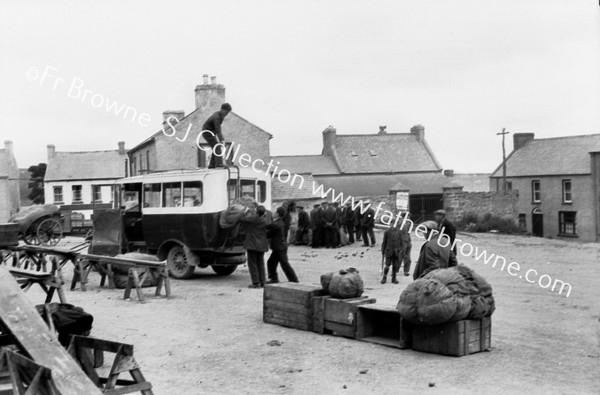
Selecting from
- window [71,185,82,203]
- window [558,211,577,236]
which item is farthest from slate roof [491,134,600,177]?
window [71,185,82,203]

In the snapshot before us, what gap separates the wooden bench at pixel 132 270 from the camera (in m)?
12.3

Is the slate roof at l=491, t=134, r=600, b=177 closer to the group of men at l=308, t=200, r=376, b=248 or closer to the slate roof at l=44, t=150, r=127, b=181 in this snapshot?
the group of men at l=308, t=200, r=376, b=248

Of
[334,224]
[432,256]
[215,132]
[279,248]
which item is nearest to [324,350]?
[432,256]

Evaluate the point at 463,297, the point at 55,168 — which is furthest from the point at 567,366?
the point at 55,168

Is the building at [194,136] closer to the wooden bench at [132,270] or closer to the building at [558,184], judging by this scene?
the wooden bench at [132,270]

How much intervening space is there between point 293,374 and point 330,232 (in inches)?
644

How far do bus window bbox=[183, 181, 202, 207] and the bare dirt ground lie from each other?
6.38ft

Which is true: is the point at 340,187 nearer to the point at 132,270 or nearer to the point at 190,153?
the point at 190,153

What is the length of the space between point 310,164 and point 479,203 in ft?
74.6

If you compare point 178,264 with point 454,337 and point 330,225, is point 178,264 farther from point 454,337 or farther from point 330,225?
point 454,337

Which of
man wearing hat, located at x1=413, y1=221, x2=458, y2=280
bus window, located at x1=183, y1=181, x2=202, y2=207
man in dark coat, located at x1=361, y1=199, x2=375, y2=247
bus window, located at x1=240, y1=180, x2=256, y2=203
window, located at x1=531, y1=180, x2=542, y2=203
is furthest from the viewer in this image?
window, located at x1=531, y1=180, x2=542, y2=203

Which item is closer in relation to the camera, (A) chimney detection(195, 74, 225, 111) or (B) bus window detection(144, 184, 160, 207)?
(B) bus window detection(144, 184, 160, 207)

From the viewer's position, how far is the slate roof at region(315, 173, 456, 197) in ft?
159

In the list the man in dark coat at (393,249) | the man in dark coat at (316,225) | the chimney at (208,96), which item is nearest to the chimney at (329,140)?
the chimney at (208,96)
